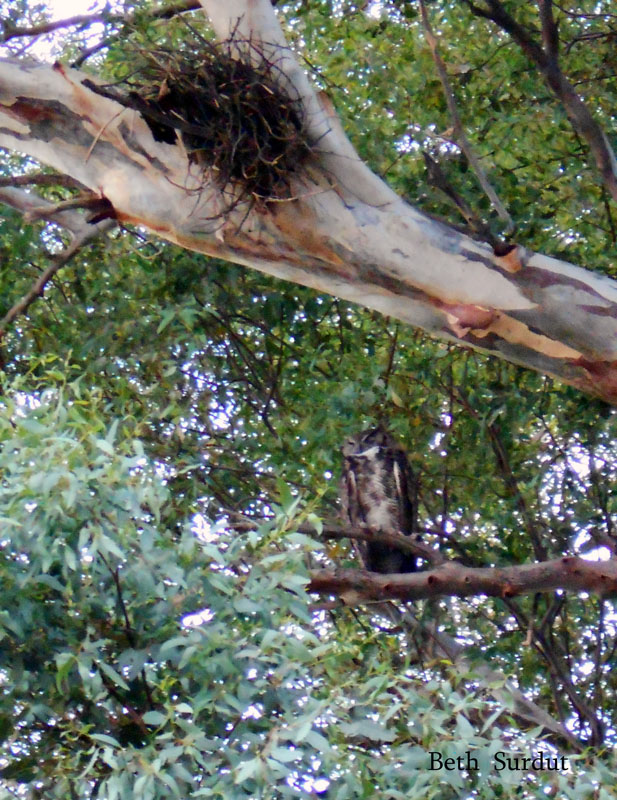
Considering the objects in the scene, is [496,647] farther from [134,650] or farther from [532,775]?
[134,650]

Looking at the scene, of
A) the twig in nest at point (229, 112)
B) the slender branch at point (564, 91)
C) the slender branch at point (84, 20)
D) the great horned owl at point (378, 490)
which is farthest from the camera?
the great horned owl at point (378, 490)

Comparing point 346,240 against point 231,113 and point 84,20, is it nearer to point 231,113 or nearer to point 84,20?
point 231,113

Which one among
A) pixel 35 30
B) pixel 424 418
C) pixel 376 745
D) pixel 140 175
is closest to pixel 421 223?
pixel 140 175

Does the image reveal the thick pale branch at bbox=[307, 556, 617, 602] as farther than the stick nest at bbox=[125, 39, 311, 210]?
Yes

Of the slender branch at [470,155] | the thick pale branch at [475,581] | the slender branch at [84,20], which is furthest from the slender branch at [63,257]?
the thick pale branch at [475,581]

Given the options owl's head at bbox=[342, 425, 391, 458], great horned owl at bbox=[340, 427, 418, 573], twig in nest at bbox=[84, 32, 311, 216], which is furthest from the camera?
owl's head at bbox=[342, 425, 391, 458]

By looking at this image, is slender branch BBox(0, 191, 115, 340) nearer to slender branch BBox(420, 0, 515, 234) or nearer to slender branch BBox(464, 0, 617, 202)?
slender branch BBox(420, 0, 515, 234)

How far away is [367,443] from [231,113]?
2331mm

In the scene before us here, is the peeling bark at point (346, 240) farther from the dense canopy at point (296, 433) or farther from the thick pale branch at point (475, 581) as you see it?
the thick pale branch at point (475, 581)

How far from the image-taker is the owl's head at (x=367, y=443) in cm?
450

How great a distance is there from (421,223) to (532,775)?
1.40 m

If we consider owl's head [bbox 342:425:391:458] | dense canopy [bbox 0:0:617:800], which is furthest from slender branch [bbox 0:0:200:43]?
owl's head [bbox 342:425:391:458]

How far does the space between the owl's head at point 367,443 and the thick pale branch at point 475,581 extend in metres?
1.50

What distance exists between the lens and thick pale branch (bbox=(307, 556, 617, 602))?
290 centimetres
